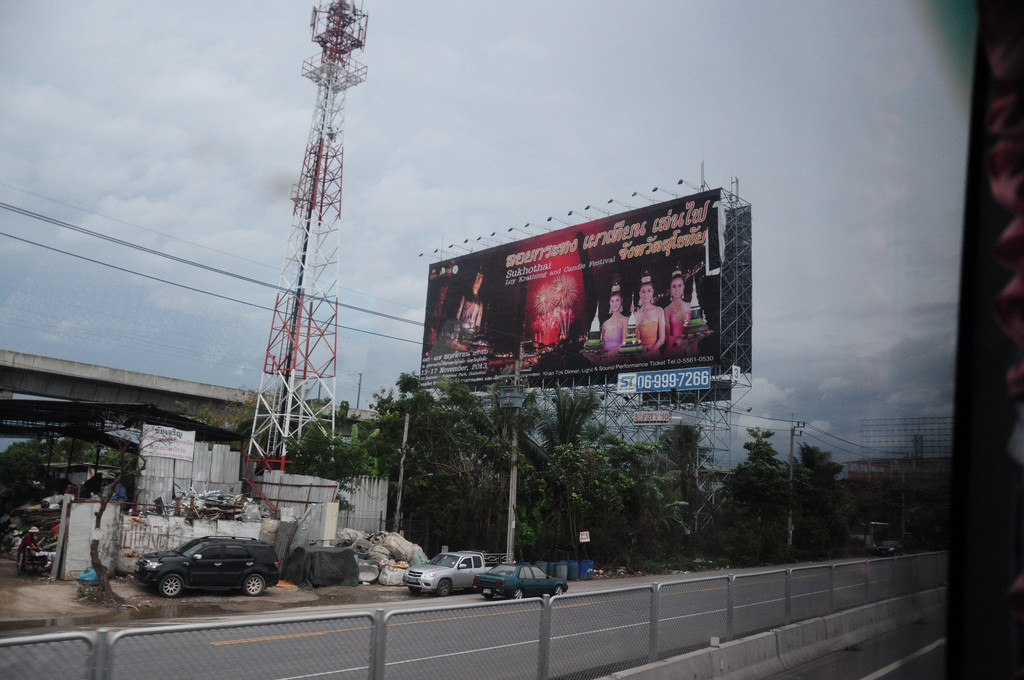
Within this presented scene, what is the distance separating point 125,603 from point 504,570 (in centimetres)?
974

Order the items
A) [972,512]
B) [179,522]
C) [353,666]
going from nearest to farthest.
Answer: [972,512] < [353,666] < [179,522]

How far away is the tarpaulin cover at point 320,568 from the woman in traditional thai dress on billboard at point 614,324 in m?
22.5

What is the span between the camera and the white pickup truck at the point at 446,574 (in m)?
22.3

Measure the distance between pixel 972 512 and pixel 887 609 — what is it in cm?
152

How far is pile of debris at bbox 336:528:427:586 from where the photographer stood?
2450 cm

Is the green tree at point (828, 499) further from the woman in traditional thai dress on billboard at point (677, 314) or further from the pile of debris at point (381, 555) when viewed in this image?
the woman in traditional thai dress on billboard at point (677, 314)

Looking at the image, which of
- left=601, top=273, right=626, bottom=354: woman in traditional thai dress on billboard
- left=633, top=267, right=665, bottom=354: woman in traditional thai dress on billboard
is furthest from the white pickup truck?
left=601, top=273, right=626, bottom=354: woman in traditional thai dress on billboard

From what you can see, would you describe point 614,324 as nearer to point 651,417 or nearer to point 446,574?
point 651,417

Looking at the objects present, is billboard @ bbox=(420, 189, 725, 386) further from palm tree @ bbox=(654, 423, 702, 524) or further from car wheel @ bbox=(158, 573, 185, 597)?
car wheel @ bbox=(158, 573, 185, 597)

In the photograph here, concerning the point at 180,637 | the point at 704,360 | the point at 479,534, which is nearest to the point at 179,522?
the point at 479,534

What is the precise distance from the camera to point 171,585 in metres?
18.3

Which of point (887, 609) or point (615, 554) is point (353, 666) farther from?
point (615, 554)

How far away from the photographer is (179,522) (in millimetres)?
22203

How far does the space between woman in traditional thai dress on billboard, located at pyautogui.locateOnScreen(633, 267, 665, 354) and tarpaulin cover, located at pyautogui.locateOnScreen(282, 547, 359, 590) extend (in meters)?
21.8
